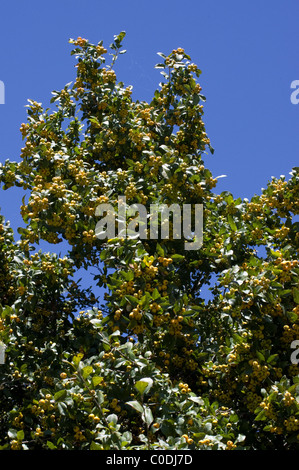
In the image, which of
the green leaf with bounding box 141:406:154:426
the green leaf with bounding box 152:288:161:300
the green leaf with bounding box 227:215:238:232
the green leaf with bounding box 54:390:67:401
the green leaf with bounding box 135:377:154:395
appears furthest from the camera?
the green leaf with bounding box 227:215:238:232

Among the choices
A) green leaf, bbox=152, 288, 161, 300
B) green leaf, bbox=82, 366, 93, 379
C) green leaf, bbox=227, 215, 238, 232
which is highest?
green leaf, bbox=227, 215, 238, 232

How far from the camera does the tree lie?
4.83 m

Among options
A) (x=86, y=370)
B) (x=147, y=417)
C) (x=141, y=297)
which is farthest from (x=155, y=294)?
(x=147, y=417)

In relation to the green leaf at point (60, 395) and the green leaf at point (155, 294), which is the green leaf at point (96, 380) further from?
the green leaf at point (155, 294)

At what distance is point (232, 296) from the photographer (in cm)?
535

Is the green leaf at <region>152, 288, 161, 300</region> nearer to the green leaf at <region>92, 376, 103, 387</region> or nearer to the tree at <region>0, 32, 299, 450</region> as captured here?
the tree at <region>0, 32, 299, 450</region>

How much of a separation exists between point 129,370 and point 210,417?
2.62ft

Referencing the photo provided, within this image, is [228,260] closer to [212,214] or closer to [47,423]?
[212,214]

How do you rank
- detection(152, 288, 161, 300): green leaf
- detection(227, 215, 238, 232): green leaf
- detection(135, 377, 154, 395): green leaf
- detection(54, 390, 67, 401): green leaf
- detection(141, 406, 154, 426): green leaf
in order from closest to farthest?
detection(141, 406, 154, 426): green leaf
detection(135, 377, 154, 395): green leaf
detection(54, 390, 67, 401): green leaf
detection(152, 288, 161, 300): green leaf
detection(227, 215, 238, 232): green leaf

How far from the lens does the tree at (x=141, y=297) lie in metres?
4.83

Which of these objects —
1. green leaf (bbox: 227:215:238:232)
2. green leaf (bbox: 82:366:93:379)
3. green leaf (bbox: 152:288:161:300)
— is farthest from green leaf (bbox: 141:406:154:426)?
green leaf (bbox: 227:215:238:232)

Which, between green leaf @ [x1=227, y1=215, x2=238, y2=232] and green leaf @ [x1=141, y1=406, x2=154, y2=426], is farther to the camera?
green leaf @ [x1=227, y1=215, x2=238, y2=232]

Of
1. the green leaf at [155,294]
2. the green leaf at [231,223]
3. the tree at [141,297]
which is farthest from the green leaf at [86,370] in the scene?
the green leaf at [231,223]

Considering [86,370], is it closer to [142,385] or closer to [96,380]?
[96,380]
